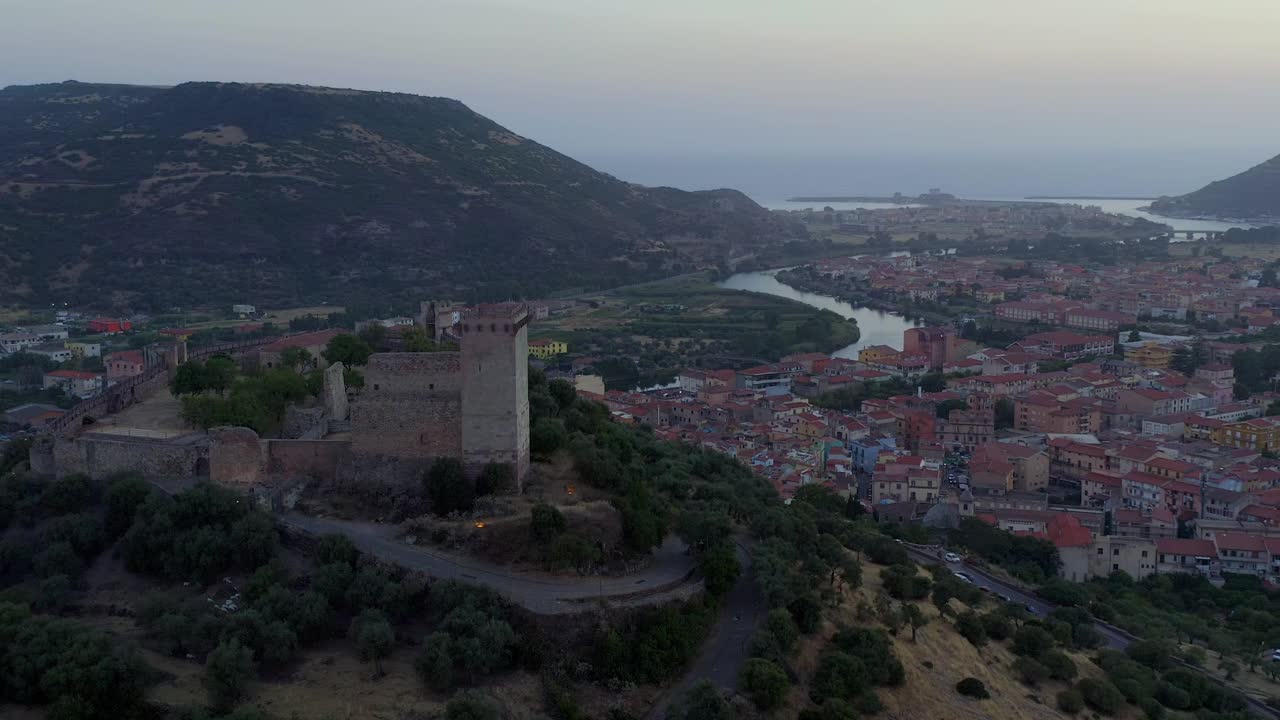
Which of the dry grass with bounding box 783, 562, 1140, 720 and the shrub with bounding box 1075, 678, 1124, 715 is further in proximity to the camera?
the shrub with bounding box 1075, 678, 1124, 715

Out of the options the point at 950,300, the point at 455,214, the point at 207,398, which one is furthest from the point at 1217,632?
the point at 455,214

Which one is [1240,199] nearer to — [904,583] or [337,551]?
[904,583]

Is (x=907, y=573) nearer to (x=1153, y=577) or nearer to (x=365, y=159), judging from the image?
(x=1153, y=577)

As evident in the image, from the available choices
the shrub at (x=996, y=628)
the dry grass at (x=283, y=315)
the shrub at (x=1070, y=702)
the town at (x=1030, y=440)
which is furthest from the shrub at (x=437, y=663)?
the dry grass at (x=283, y=315)

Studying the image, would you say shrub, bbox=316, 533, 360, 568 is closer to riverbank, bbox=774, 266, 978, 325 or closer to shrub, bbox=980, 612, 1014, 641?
shrub, bbox=980, 612, 1014, 641

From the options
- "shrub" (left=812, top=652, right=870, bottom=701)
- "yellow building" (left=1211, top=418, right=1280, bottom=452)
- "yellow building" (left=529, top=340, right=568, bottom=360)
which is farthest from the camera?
"yellow building" (left=529, top=340, right=568, bottom=360)

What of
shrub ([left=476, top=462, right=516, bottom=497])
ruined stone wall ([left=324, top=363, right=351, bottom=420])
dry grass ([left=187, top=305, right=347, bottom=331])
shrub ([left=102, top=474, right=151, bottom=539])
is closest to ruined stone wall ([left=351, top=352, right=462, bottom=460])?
shrub ([left=476, top=462, right=516, bottom=497])
